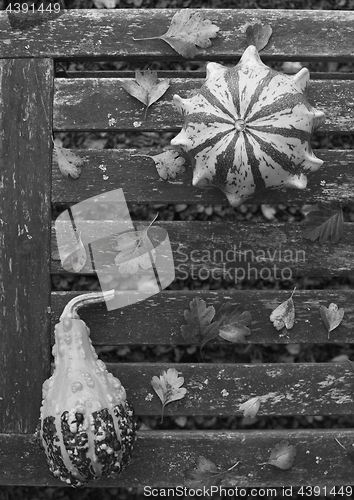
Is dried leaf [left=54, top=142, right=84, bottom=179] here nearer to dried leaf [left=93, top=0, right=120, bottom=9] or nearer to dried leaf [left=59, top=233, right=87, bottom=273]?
dried leaf [left=59, top=233, right=87, bottom=273]

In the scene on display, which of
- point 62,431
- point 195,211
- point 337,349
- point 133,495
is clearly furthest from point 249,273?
point 133,495

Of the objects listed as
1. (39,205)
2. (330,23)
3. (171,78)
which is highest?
(330,23)

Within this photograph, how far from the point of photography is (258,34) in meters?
1.13

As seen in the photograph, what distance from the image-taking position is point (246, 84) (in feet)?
3.13

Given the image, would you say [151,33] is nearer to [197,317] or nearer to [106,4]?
[106,4]

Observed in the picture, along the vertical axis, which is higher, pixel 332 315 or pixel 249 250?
pixel 249 250

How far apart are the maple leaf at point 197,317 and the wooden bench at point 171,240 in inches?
1.0

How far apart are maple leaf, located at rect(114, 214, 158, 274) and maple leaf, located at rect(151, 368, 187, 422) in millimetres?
228

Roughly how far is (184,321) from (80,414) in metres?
0.29

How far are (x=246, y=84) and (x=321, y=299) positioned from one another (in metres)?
0.48

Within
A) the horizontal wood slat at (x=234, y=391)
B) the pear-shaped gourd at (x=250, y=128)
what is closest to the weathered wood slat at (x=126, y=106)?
the pear-shaped gourd at (x=250, y=128)

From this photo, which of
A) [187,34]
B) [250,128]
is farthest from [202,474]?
[187,34]

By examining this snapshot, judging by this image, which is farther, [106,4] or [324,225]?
[106,4]

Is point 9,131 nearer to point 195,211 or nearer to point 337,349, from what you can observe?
point 195,211
